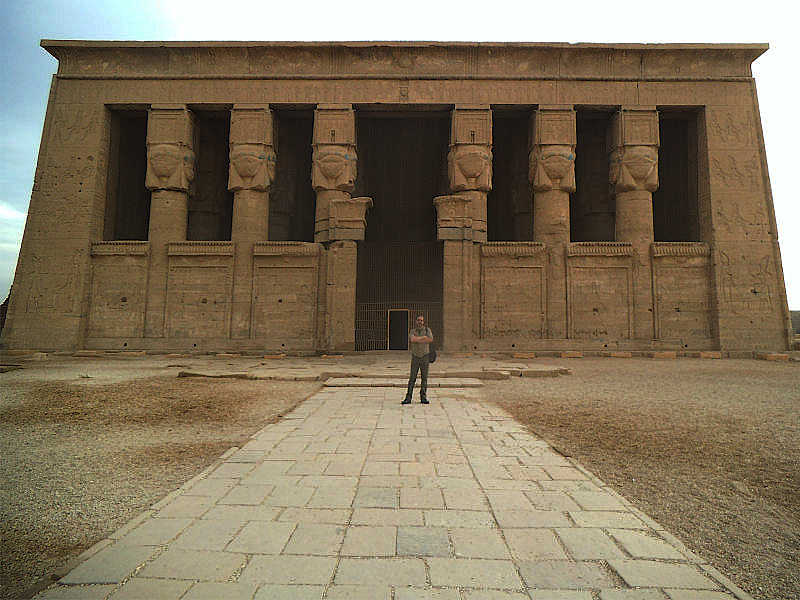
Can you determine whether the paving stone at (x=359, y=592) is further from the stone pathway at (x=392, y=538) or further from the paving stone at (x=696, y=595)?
the paving stone at (x=696, y=595)

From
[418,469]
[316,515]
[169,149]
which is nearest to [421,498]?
[418,469]

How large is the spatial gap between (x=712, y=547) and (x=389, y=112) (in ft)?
53.9

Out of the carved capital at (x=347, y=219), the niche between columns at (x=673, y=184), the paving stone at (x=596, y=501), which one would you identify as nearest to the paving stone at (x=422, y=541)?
the paving stone at (x=596, y=501)

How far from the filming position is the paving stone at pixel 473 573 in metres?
1.92

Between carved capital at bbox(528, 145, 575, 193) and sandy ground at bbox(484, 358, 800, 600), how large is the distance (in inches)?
337

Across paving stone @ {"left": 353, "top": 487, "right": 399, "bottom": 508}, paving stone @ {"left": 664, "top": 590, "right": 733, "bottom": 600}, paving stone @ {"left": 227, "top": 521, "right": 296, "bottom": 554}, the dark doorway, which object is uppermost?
the dark doorway

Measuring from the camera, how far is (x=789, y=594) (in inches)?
81.7

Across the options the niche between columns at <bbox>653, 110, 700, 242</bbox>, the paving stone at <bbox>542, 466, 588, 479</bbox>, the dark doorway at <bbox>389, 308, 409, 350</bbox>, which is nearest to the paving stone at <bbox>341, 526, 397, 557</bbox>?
the paving stone at <bbox>542, 466, 588, 479</bbox>

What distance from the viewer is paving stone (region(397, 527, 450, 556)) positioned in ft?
7.21

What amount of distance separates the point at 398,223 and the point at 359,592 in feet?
63.7

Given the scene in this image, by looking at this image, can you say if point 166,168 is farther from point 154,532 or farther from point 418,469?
point 154,532

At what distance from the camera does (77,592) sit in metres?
1.87

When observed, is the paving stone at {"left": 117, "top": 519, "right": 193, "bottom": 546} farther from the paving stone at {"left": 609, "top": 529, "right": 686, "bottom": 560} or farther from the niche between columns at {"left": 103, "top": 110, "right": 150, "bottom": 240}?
the niche between columns at {"left": 103, "top": 110, "right": 150, "bottom": 240}

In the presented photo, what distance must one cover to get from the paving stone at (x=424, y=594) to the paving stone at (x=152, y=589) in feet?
3.00
